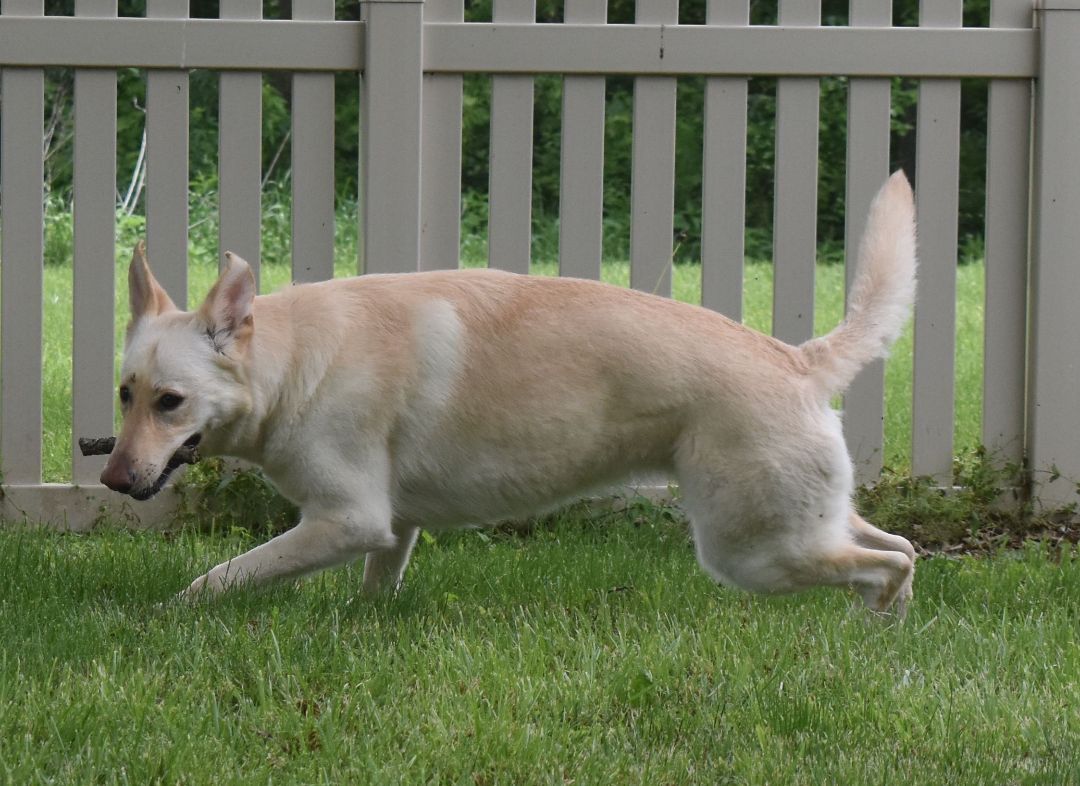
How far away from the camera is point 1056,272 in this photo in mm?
5137

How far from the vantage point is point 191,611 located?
3.51 meters

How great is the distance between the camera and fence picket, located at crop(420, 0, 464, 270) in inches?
200

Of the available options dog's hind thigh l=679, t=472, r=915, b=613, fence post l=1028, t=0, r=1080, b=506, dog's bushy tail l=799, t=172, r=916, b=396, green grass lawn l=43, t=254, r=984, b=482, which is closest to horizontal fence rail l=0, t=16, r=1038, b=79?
fence post l=1028, t=0, r=1080, b=506

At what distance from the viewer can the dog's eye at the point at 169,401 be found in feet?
11.5

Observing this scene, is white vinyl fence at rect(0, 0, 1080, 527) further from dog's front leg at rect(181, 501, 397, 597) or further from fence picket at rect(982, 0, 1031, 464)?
dog's front leg at rect(181, 501, 397, 597)

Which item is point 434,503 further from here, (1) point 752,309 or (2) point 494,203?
(1) point 752,309

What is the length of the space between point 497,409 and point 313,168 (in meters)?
1.77

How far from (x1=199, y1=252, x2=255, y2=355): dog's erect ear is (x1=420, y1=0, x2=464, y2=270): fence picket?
1601 millimetres

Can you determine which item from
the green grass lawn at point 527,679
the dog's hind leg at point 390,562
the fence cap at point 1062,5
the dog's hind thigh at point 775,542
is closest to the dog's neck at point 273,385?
the green grass lawn at point 527,679

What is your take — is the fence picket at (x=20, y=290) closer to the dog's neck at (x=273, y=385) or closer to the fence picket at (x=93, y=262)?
the fence picket at (x=93, y=262)

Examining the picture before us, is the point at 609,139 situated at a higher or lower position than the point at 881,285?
higher

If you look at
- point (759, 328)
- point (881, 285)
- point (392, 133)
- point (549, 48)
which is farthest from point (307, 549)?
point (759, 328)

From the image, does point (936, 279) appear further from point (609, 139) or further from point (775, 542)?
point (609, 139)

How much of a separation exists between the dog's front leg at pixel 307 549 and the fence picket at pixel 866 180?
224 cm
